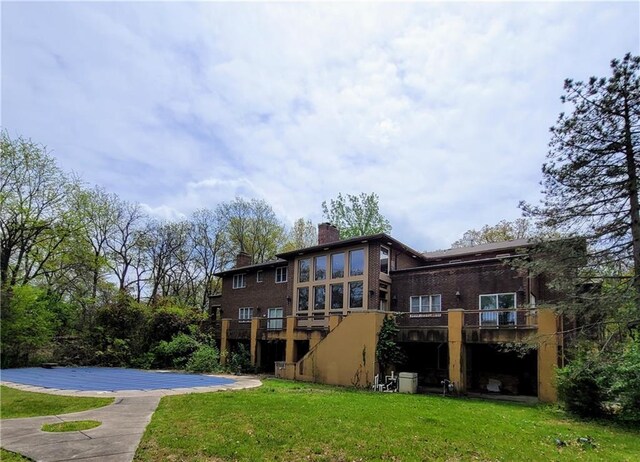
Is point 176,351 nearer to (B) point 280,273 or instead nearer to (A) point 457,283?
(B) point 280,273

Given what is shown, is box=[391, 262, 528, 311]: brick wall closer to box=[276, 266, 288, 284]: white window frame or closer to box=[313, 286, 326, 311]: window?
box=[313, 286, 326, 311]: window

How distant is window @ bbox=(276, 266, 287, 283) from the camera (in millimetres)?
28766

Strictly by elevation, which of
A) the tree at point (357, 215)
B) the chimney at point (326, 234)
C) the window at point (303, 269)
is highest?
the tree at point (357, 215)

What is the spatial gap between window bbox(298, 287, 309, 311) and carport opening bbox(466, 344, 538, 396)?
34.0 feet

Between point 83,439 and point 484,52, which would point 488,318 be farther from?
point 83,439

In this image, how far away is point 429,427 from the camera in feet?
29.1

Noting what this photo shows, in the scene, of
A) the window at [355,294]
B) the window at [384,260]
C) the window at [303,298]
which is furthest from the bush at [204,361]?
the window at [384,260]

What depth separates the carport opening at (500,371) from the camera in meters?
18.0

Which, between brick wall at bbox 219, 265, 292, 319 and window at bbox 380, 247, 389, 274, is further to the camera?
brick wall at bbox 219, 265, 292, 319

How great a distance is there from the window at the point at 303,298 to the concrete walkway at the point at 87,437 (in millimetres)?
15295

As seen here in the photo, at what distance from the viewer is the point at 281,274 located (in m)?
29.0

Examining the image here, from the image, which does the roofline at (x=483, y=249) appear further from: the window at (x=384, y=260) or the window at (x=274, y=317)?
the window at (x=274, y=317)

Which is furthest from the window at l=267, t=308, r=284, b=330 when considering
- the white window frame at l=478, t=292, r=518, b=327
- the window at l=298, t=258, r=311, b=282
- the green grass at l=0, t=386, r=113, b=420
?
the green grass at l=0, t=386, r=113, b=420

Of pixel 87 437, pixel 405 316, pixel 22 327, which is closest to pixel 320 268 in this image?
pixel 405 316
